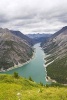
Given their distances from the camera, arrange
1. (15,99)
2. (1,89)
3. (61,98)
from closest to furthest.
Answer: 1. (15,99)
2. (61,98)
3. (1,89)

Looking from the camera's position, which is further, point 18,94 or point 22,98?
point 18,94

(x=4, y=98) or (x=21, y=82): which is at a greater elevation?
(x=21, y=82)

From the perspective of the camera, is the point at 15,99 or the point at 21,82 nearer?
the point at 15,99

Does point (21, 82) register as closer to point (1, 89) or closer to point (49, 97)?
point (1, 89)

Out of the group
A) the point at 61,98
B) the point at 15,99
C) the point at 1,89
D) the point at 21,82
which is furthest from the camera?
the point at 21,82

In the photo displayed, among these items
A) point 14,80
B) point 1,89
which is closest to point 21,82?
point 14,80

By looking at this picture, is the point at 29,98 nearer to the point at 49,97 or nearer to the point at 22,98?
the point at 22,98

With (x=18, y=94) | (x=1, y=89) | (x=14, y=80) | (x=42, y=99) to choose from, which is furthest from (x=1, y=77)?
(x=42, y=99)

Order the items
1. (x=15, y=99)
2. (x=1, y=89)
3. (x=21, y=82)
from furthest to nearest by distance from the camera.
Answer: (x=21, y=82)
(x=1, y=89)
(x=15, y=99)

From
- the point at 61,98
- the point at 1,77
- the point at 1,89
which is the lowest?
the point at 61,98
